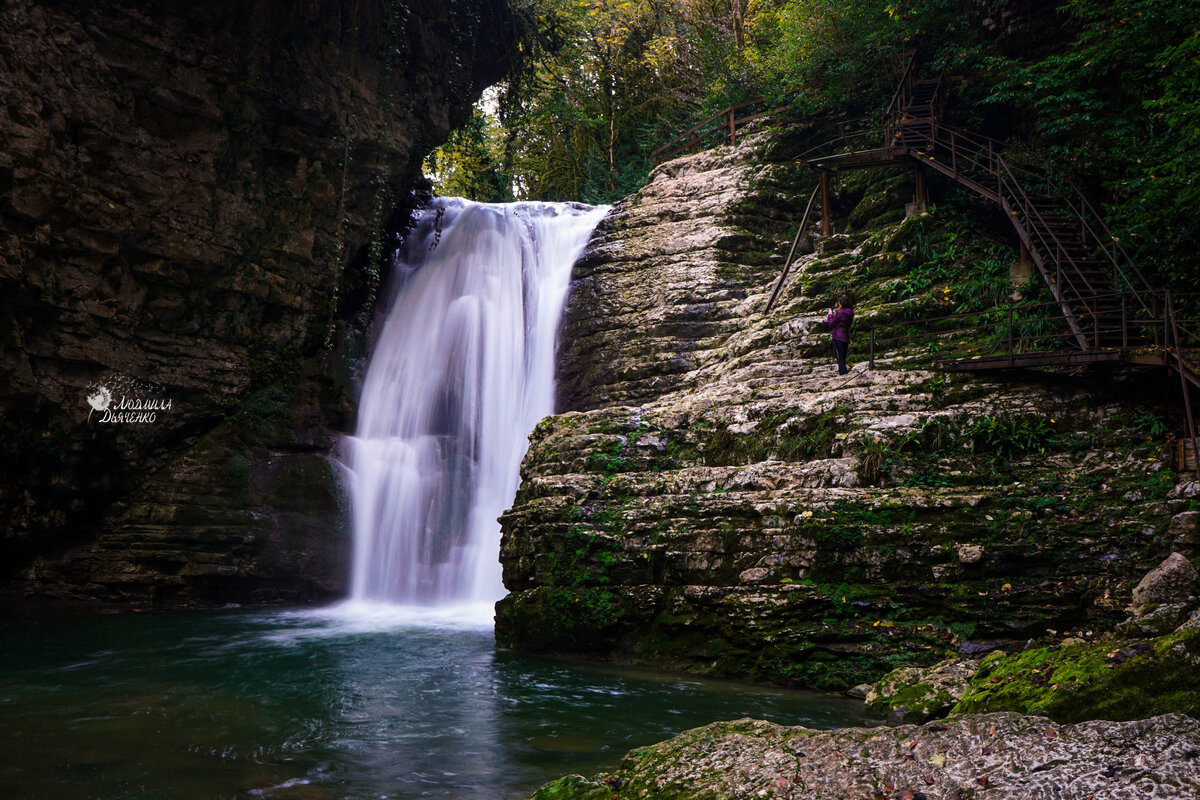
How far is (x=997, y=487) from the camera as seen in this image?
29.5 ft

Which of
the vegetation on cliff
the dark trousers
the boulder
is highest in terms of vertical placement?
the vegetation on cliff

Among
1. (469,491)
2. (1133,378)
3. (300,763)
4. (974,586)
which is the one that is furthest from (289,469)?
(1133,378)

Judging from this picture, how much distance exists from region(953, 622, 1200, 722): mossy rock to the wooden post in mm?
12737

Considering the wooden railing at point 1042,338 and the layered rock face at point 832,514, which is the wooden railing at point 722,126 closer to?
the layered rock face at point 832,514

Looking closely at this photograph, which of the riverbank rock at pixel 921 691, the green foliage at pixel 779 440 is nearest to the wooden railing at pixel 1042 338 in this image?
the green foliage at pixel 779 440

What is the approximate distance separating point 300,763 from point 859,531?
6.13 m

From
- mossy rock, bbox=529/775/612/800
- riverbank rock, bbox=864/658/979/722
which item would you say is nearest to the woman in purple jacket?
riverbank rock, bbox=864/658/979/722

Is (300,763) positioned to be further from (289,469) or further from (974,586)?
(289,469)

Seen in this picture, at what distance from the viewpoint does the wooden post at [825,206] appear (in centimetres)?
1711

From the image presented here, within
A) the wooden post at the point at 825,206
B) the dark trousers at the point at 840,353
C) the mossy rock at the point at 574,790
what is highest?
the wooden post at the point at 825,206

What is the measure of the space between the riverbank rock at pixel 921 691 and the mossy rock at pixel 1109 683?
33.8 inches

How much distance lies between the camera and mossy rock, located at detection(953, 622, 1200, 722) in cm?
443

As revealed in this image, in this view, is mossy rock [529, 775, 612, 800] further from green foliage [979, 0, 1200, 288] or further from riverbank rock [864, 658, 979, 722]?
green foliage [979, 0, 1200, 288]

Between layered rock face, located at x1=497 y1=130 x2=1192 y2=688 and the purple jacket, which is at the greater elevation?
the purple jacket
